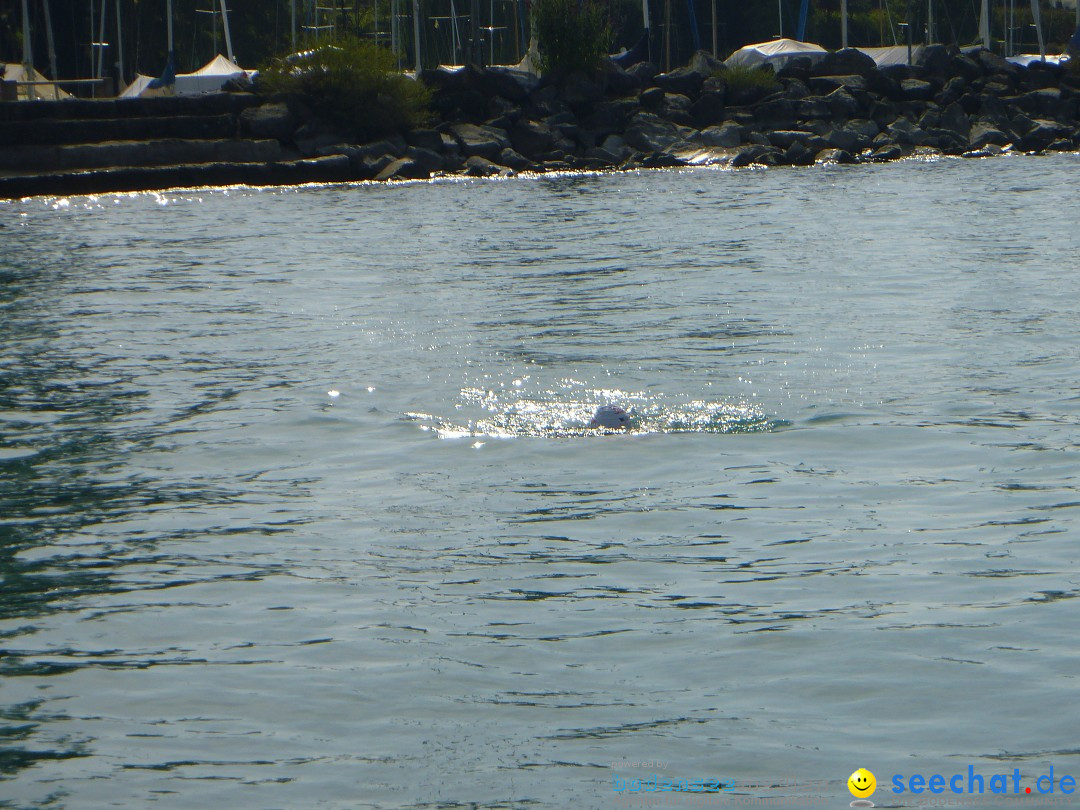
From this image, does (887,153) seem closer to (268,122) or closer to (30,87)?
(268,122)

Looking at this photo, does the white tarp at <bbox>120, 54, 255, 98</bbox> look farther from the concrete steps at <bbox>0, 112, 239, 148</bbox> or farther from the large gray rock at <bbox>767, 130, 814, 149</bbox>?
the large gray rock at <bbox>767, 130, 814, 149</bbox>

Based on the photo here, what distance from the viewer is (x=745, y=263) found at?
18750mm

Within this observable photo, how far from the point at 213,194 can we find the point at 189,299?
18069 millimetres

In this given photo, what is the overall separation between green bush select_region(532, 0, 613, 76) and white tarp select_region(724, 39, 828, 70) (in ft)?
21.9

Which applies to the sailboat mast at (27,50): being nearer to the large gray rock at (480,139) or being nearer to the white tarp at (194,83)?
the white tarp at (194,83)

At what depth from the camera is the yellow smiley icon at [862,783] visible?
14.5ft

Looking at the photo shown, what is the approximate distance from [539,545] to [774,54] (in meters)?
48.2

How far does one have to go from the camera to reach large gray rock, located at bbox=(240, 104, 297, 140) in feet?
128

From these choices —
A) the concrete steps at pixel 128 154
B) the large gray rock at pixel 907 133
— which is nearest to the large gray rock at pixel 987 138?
the large gray rock at pixel 907 133

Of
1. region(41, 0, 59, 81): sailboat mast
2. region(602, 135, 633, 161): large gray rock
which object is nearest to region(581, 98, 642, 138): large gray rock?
region(602, 135, 633, 161): large gray rock

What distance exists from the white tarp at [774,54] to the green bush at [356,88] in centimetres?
1407

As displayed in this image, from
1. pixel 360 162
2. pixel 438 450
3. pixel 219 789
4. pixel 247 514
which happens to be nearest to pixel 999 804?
pixel 219 789

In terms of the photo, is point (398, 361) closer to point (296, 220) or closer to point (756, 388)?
point (756, 388)

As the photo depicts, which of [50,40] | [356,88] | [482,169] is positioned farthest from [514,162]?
[50,40]
